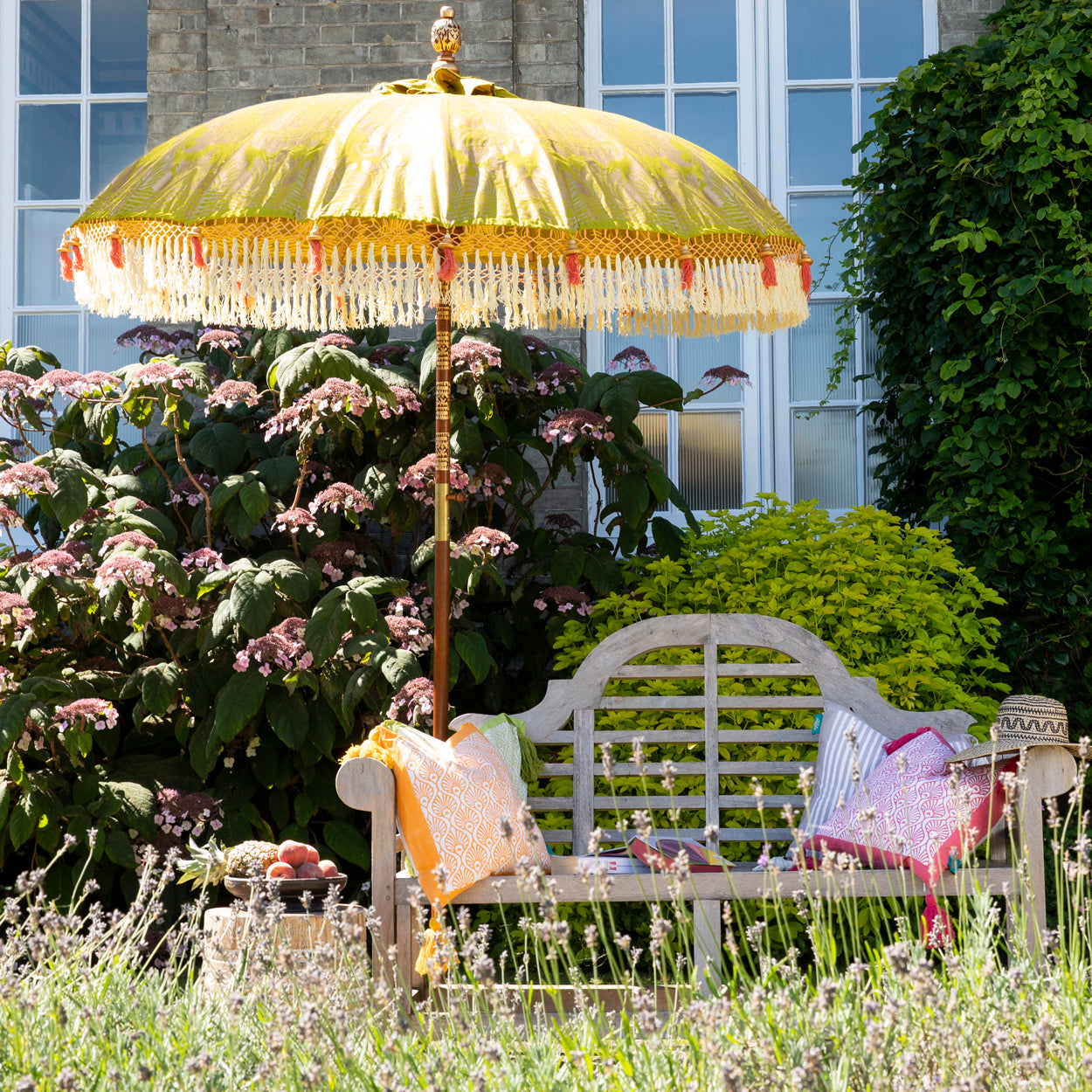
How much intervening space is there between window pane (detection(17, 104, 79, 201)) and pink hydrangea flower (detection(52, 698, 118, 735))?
2.81 meters

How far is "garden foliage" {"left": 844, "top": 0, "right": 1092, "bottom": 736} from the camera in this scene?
4.52 meters

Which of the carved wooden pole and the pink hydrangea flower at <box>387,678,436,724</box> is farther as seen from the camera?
the pink hydrangea flower at <box>387,678,436,724</box>

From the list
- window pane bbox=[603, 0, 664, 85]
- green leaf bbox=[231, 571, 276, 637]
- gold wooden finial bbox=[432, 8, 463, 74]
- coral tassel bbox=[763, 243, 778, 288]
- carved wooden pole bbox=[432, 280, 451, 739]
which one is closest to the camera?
coral tassel bbox=[763, 243, 778, 288]

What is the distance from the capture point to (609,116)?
9.78ft

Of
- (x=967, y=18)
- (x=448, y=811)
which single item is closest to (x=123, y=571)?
(x=448, y=811)

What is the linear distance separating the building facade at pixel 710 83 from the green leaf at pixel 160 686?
80.2 inches

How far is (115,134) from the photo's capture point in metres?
5.42

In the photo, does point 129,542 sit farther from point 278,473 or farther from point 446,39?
point 446,39

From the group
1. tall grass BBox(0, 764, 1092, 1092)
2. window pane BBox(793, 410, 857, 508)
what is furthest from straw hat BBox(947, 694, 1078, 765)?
window pane BBox(793, 410, 857, 508)

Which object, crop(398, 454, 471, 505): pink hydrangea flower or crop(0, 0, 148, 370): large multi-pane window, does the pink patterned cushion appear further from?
crop(0, 0, 148, 370): large multi-pane window

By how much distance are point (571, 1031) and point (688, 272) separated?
1.56 metres

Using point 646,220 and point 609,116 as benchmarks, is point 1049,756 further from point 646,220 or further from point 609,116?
point 609,116

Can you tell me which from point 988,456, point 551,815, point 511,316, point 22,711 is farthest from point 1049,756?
point 22,711

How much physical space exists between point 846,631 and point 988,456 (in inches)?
45.4
